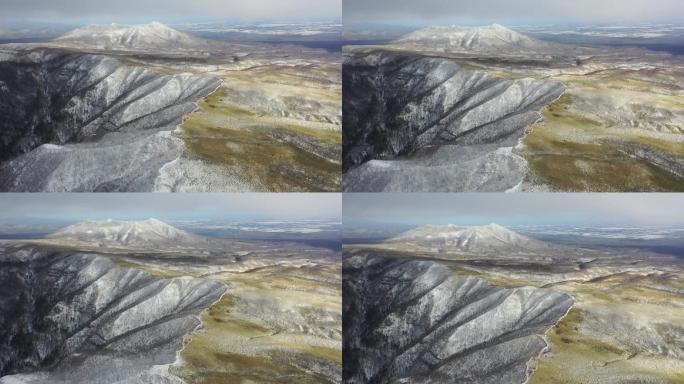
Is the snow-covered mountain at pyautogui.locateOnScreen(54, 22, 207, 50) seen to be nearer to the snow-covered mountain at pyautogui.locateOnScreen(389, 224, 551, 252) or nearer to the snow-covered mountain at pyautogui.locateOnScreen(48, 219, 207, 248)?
the snow-covered mountain at pyautogui.locateOnScreen(48, 219, 207, 248)

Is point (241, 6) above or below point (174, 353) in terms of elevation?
above

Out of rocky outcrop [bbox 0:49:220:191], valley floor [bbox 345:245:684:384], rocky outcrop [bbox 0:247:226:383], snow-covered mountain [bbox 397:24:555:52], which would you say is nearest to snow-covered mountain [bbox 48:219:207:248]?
rocky outcrop [bbox 0:247:226:383]

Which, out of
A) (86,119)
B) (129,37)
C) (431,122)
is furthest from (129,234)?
(431,122)

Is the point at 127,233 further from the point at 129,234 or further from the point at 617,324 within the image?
the point at 617,324

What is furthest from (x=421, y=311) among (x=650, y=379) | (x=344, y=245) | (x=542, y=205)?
(x=650, y=379)

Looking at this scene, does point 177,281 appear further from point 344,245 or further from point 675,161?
point 675,161

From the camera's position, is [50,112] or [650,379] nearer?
[650,379]

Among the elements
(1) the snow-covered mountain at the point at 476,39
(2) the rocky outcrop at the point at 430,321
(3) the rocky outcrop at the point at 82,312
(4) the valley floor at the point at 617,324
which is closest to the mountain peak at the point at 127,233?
(3) the rocky outcrop at the point at 82,312

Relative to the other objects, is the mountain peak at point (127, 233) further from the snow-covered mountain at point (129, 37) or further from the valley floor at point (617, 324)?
the valley floor at point (617, 324)
